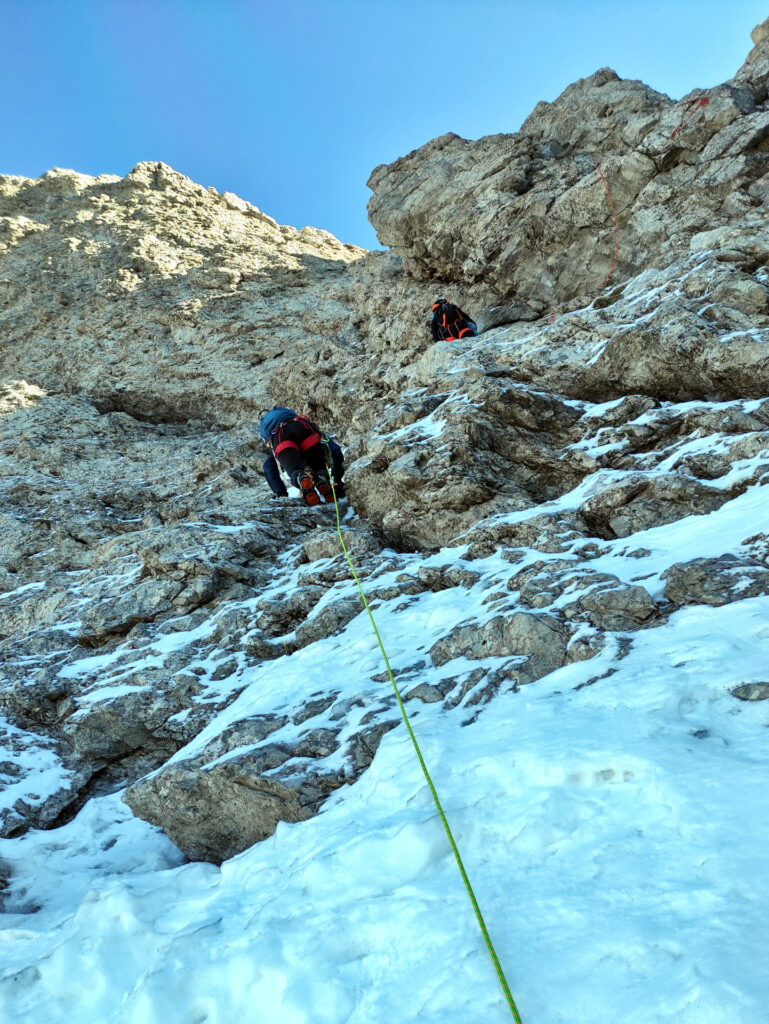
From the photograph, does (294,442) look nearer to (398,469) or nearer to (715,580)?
(398,469)

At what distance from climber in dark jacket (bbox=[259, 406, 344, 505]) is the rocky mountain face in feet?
1.58

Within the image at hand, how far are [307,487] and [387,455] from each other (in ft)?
3.90

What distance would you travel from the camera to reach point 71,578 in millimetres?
8773

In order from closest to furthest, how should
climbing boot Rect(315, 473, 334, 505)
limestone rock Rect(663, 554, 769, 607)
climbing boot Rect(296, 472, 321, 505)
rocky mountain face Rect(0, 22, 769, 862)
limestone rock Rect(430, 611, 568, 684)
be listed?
limestone rock Rect(663, 554, 769, 607), limestone rock Rect(430, 611, 568, 684), rocky mountain face Rect(0, 22, 769, 862), climbing boot Rect(296, 472, 321, 505), climbing boot Rect(315, 473, 334, 505)

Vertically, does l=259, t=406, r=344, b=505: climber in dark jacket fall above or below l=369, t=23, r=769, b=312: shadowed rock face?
below

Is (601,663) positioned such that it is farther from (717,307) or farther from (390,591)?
(717,307)

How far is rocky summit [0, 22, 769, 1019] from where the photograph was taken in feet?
15.3

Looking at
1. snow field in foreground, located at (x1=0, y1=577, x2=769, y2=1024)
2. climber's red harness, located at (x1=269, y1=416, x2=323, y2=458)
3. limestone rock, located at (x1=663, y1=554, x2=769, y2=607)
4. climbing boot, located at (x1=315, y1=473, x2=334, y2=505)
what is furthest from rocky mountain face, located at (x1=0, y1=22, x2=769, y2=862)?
climber's red harness, located at (x1=269, y1=416, x2=323, y2=458)

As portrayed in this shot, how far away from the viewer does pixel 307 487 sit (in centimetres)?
832

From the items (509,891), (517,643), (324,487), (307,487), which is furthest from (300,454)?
(509,891)

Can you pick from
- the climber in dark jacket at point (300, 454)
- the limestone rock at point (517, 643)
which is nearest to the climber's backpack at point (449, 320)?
the climber in dark jacket at point (300, 454)

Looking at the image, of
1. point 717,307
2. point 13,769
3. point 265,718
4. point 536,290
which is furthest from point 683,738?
point 536,290

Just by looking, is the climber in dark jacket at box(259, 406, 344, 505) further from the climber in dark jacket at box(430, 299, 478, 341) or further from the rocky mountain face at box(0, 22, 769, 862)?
the climber in dark jacket at box(430, 299, 478, 341)

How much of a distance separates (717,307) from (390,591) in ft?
18.0
